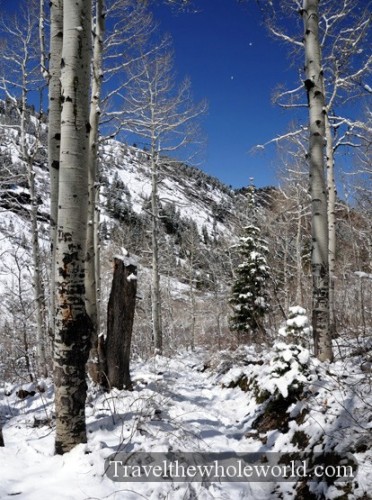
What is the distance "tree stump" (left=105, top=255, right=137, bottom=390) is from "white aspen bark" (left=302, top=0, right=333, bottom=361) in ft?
9.20

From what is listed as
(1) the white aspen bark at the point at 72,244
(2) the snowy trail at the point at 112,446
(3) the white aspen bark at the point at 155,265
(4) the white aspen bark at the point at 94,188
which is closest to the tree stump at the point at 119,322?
(4) the white aspen bark at the point at 94,188

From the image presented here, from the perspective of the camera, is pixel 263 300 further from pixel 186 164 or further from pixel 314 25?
pixel 314 25

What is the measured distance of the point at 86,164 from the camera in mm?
3168

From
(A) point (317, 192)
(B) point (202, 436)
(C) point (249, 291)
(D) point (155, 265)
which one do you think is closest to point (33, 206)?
(D) point (155, 265)

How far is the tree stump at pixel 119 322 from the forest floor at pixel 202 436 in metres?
0.47

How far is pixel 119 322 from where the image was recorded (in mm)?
5418

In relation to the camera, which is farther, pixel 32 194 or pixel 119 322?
pixel 32 194

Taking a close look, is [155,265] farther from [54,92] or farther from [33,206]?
[54,92]

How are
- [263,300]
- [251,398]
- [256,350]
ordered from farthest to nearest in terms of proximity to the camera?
[263,300] < [256,350] < [251,398]

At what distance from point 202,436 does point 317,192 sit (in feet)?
13.0

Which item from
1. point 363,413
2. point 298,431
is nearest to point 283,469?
point 298,431

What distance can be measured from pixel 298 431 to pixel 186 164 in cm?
1148

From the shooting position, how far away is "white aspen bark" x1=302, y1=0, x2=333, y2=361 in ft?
17.8

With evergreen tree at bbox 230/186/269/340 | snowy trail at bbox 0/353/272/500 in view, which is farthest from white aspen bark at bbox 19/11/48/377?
evergreen tree at bbox 230/186/269/340
